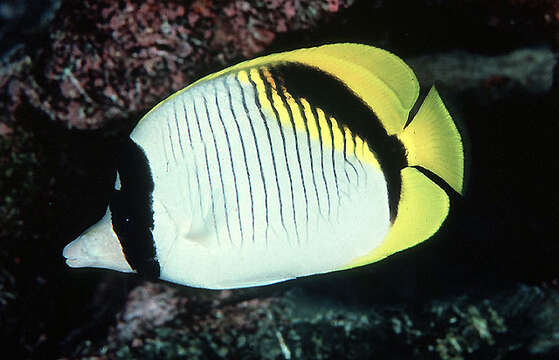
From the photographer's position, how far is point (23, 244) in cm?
292

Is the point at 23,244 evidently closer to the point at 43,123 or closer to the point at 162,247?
the point at 43,123

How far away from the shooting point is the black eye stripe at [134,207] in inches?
49.9

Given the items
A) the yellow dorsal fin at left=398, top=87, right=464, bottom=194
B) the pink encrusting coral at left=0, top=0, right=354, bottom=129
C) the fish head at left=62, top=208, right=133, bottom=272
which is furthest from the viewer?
the pink encrusting coral at left=0, top=0, right=354, bottom=129

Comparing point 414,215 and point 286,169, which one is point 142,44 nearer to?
point 286,169

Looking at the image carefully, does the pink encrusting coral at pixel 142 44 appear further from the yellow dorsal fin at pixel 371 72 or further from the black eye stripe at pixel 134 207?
the black eye stripe at pixel 134 207

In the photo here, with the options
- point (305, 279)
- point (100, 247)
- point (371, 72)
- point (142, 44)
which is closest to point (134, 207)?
point (100, 247)

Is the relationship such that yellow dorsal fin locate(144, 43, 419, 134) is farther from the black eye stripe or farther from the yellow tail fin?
the black eye stripe

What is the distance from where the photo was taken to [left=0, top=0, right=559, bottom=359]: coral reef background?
7.84 feet

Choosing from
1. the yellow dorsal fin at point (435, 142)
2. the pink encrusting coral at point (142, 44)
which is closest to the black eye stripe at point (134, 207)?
the yellow dorsal fin at point (435, 142)

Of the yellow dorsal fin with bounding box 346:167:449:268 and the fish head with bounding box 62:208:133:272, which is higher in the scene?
the yellow dorsal fin with bounding box 346:167:449:268

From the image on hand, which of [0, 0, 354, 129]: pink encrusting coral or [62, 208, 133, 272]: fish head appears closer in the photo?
[62, 208, 133, 272]: fish head

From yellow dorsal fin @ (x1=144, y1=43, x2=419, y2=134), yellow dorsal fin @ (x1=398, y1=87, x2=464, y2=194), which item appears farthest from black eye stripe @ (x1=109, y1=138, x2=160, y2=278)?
yellow dorsal fin @ (x1=398, y1=87, x2=464, y2=194)

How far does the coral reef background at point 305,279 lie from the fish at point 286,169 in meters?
1.19

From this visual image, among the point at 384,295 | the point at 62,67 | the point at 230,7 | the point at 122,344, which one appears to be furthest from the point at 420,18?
the point at 122,344
